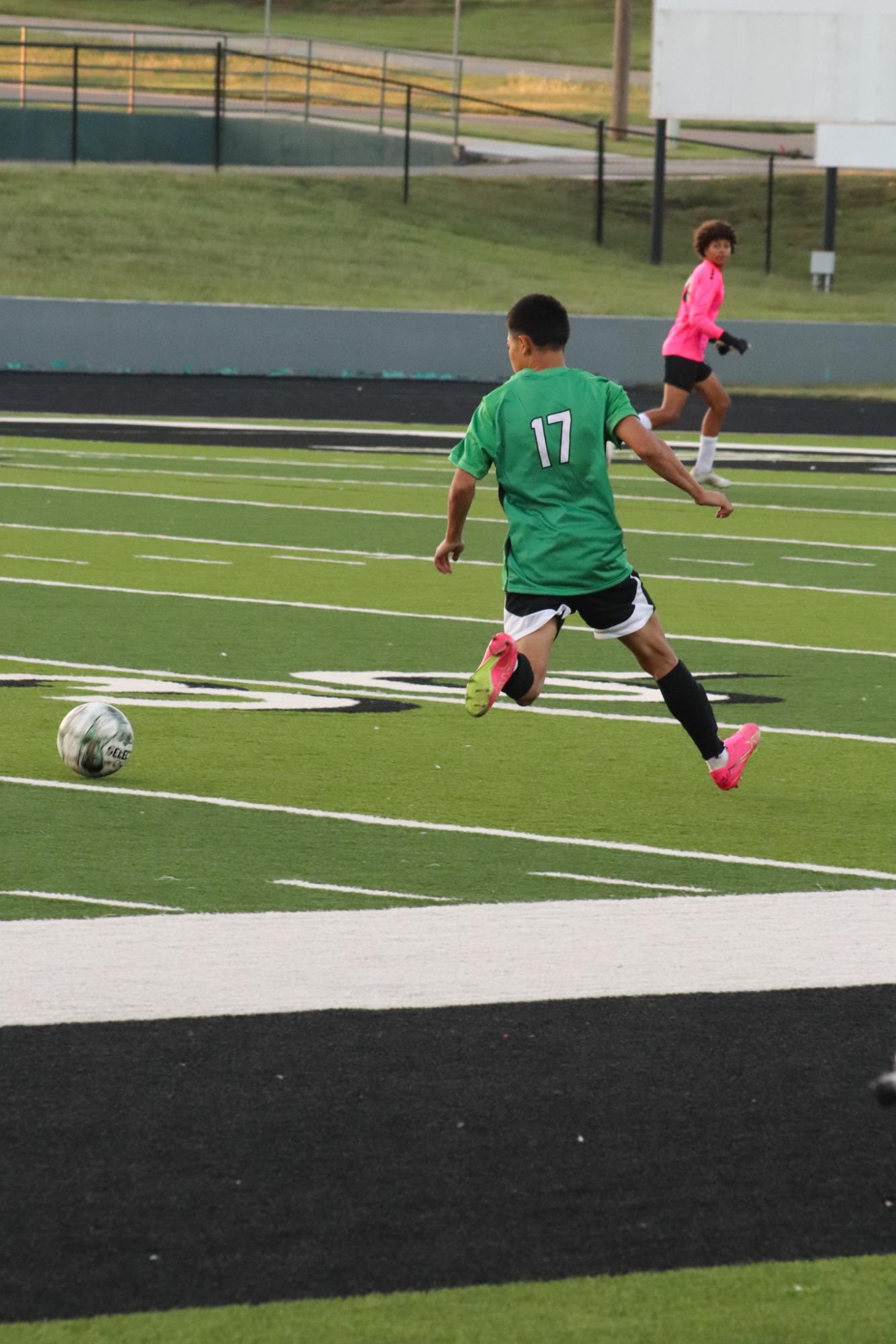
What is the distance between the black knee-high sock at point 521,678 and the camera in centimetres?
755

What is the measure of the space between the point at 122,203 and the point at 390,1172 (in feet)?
116

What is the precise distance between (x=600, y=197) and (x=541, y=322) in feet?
115

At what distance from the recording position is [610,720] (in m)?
9.45

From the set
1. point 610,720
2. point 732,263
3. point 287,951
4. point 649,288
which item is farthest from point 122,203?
point 287,951

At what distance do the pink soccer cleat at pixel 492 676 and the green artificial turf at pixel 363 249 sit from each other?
87.6 ft

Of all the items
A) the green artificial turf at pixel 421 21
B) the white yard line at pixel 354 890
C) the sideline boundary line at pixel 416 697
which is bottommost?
the sideline boundary line at pixel 416 697

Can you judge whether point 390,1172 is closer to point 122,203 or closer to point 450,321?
point 450,321

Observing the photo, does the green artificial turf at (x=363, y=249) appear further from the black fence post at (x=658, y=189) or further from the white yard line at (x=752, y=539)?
the white yard line at (x=752, y=539)

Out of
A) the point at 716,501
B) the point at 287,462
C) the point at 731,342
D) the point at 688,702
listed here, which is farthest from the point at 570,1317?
the point at 287,462

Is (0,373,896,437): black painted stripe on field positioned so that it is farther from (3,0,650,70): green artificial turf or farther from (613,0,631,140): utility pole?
(3,0,650,70): green artificial turf

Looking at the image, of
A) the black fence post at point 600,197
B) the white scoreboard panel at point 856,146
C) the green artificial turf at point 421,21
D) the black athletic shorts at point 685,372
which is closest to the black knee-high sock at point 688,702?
the black athletic shorts at point 685,372

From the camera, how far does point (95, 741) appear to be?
8016 mm

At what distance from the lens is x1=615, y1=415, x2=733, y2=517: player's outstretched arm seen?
24.2 feet

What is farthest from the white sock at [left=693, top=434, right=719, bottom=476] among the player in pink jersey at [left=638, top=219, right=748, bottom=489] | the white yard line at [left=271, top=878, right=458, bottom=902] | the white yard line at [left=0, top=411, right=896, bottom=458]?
the white yard line at [left=271, top=878, right=458, bottom=902]
